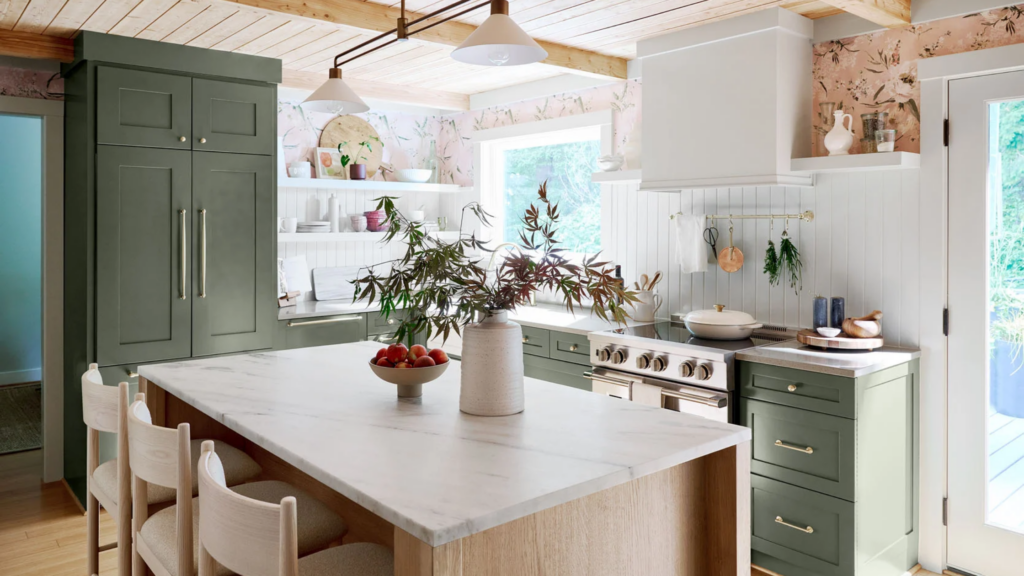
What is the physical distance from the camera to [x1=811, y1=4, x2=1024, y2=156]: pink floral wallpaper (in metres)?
2.97

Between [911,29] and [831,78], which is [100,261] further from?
[911,29]

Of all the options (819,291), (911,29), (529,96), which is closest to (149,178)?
(529,96)

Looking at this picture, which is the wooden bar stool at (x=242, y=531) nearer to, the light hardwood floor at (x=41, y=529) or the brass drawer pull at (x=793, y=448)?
the light hardwood floor at (x=41, y=529)

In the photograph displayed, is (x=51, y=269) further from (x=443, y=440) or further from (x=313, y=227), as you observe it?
(x=443, y=440)

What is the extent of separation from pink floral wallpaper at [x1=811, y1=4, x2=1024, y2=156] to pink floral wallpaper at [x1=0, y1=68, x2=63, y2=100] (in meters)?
3.94

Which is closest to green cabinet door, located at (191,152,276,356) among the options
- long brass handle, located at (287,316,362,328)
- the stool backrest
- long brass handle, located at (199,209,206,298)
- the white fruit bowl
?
long brass handle, located at (199,209,206,298)

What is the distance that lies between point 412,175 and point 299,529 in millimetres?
3781

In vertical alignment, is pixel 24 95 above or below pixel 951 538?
above

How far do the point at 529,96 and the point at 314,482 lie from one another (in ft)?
10.6

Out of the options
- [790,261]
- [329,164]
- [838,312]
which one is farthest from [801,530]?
[329,164]

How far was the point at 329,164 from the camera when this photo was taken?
5242mm

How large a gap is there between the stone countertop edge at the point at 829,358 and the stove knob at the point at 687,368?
203mm

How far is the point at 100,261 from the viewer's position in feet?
12.0

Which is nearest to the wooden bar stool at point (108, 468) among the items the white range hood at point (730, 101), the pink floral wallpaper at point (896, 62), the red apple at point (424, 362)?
the red apple at point (424, 362)
